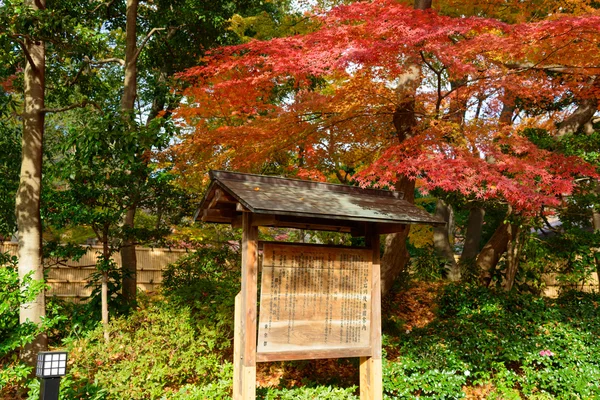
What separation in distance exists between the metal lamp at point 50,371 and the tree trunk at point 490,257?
31.4 feet

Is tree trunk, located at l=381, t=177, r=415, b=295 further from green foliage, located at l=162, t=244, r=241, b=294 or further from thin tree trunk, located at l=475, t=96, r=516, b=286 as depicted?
thin tree trunk, located at l=475, t=96, r=516, b=286

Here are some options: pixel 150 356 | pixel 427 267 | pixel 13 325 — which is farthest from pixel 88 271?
pixel 427 267

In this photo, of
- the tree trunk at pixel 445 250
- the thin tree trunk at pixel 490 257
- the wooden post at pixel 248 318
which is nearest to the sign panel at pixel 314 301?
the wooden post at pixel 248 318

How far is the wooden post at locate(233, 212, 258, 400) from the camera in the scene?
506 centimetres

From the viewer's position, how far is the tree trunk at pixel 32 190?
23.9 feet

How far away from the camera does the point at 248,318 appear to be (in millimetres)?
5125

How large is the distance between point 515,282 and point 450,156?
5.53 meters

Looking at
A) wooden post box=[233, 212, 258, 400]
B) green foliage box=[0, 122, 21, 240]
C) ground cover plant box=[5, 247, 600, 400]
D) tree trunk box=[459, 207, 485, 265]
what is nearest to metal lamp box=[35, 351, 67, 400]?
ground cover plant box=[5, 247, 600, 400]

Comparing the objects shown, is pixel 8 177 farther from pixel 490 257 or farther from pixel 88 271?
pixel 490 257

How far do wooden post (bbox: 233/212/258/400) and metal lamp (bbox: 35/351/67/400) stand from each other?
1755mm

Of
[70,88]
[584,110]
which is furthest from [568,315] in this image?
[70,88]

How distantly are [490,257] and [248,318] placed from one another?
821 cm

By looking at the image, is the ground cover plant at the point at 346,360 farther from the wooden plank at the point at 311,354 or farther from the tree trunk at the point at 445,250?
the tree trunk at the point at 445,250

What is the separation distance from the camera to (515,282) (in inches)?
442
